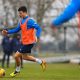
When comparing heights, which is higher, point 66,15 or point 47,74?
point 66,15

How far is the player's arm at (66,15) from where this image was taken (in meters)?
8.02

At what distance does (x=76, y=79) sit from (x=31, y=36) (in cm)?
193

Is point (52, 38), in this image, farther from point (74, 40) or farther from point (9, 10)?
point (9, 10)

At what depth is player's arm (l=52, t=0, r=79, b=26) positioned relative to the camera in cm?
802

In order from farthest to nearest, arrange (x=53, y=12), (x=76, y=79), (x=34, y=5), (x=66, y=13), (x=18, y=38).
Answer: (x=53, y=12) → (x=34, y=5) → (x=18, y=38) → (x=76, y=79) → (x=66, y=13)

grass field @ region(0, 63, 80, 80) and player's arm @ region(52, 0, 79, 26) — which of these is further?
grass field @ region(0, 63, 80, 80)

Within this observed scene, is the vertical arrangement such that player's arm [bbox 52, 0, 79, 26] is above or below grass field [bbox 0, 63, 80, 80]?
above

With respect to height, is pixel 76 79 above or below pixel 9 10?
below

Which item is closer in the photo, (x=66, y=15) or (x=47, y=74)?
(x=66, y=15)

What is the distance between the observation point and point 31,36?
553 inches

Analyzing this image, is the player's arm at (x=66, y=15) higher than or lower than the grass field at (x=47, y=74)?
higher

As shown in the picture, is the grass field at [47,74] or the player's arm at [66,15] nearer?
the player's arm at [66,15]

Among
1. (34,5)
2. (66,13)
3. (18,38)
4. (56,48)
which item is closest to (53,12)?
(34,5)

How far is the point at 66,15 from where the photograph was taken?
26.3 ft
